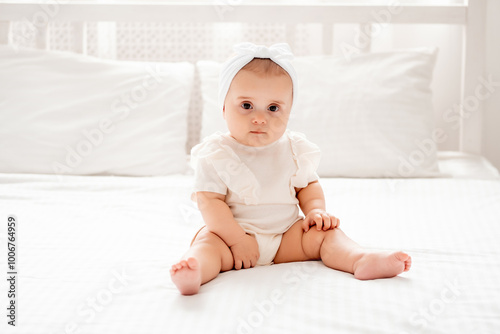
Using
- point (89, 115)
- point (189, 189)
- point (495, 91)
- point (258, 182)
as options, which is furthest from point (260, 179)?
point (495, 91)

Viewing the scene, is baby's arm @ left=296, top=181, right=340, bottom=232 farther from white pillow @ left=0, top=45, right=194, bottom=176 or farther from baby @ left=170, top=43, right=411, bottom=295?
white pillow @ left=0, top=45, right=194, bottom=176

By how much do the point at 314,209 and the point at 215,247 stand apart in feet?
0.70

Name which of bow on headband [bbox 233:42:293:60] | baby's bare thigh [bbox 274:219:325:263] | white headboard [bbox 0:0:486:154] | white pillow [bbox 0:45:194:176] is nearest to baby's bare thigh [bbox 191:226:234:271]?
baby's bare thigh [bbox 274:219:325:263]

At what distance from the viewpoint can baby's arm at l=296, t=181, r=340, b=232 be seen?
3.33ft

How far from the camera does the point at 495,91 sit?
86.5 inches

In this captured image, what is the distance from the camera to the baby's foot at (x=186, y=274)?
0.82 metres

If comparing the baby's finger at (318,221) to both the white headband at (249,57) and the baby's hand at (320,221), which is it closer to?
the baby's hand at (320,221)

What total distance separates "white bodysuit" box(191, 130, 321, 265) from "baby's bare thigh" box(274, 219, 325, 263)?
0.01 metres

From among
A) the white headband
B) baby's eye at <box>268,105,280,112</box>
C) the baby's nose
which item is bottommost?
the baby's nose

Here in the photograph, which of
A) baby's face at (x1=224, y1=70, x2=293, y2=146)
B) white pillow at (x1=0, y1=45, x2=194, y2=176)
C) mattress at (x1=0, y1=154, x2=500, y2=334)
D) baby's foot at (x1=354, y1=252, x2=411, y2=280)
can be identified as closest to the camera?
mattress at (x1=0, y1=154, x2=500, y2=334)

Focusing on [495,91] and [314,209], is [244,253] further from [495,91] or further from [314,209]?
[495,91]

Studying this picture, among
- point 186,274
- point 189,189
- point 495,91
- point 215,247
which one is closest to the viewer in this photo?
point 186,274

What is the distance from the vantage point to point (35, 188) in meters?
1.55

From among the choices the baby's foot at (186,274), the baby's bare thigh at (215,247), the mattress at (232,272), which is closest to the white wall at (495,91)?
the mattress at (232,272)
